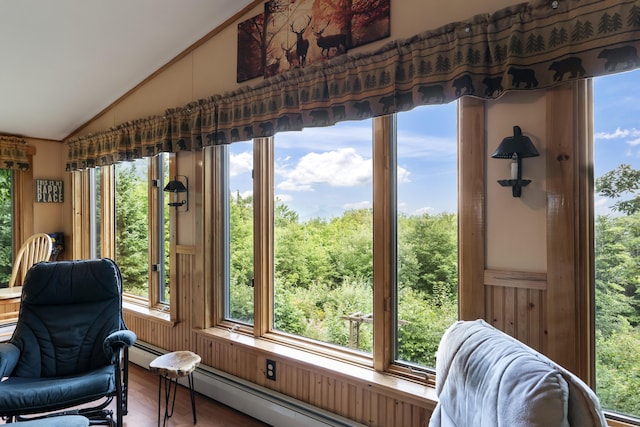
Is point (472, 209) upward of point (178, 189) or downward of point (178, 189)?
downward

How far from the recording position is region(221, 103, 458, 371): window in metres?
2.00

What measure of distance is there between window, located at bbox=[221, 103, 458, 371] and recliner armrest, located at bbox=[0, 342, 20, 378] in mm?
1335

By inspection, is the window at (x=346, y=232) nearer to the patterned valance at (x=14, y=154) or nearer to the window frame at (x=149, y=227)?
the window frame at (x=149, y=227)

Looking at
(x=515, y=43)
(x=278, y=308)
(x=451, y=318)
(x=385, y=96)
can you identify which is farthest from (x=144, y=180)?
(x=515, y=43)

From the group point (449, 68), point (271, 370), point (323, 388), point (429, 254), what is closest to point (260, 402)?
point (271, 370)

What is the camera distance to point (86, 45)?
3.03 meters

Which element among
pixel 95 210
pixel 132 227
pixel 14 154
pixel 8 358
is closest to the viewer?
pixel 8 358

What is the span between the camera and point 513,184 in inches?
64.4

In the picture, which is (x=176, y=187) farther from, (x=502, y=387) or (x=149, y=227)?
(x=502, y=387)

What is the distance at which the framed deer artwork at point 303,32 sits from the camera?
217 centimetres

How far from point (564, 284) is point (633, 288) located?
0.86 ft

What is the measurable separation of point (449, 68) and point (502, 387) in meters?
1.40

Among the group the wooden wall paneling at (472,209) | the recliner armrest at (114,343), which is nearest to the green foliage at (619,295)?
the wooden wall paneling at (472,209)

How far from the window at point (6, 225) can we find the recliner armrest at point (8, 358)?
8.89 ft
